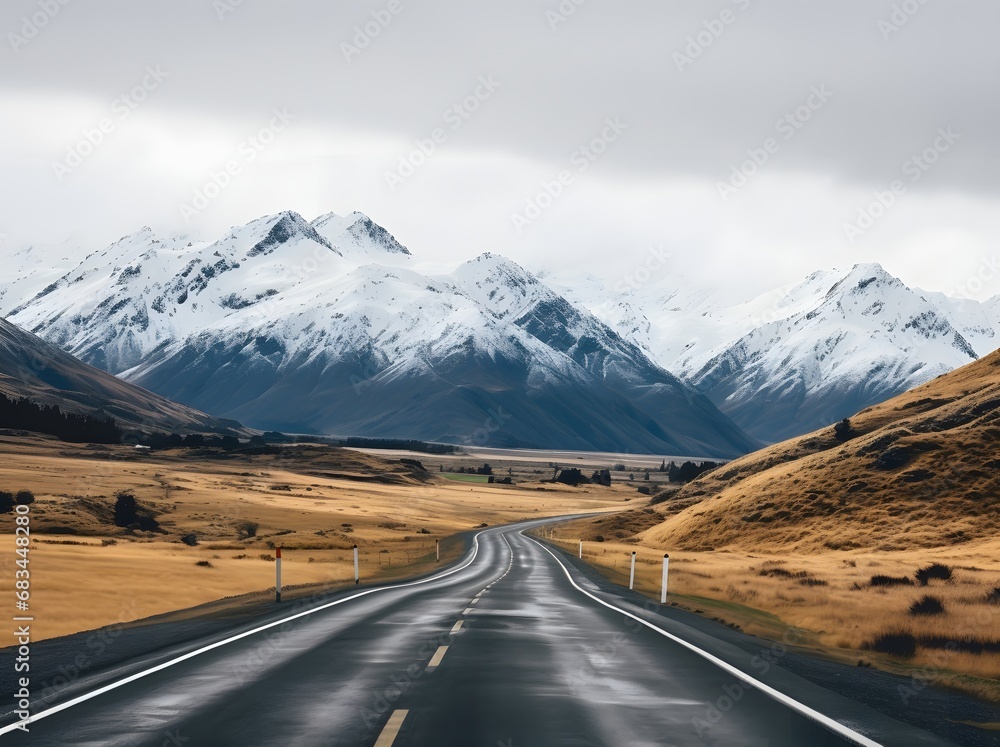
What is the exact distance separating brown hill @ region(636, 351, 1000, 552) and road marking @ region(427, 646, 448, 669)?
46.7m

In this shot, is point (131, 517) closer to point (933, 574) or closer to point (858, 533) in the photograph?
point (858, 533)

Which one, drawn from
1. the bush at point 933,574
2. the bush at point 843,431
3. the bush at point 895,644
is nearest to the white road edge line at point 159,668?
the bush at point 895,644

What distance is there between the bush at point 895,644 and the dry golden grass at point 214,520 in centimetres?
1707

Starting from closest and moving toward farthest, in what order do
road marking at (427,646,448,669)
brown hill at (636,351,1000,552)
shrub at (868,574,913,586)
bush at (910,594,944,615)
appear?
road marking at (427,646,448,669) < bush at (910,594,944,615) < shrub at (868,574,913,586) < brown hill at (636,351,1000,552)

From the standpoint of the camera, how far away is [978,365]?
93.3m

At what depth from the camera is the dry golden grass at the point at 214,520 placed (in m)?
32.1

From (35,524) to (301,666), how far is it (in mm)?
52641

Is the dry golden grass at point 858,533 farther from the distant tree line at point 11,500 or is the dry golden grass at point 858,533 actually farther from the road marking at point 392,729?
the distant tree line at point 11,500

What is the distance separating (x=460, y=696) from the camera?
526 inches

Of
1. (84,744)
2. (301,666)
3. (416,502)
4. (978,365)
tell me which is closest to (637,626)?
(301,666)

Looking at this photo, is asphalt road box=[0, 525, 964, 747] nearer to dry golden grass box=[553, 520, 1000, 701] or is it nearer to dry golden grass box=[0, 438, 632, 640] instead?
dry golden grass box=[553, 520, 1000, 701]

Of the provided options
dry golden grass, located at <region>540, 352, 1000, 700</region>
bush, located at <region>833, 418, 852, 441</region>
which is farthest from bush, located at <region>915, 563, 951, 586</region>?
bush, located at <region>833, 418, 852, 441</region>

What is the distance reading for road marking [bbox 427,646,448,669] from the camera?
1612 centimetres

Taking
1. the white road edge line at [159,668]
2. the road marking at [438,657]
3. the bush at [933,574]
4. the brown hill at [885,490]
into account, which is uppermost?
the brown hill at [885,490]
